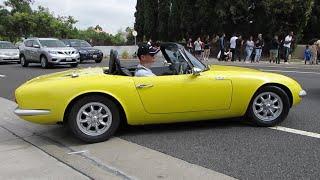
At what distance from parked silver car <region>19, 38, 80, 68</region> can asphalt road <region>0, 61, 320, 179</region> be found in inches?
651

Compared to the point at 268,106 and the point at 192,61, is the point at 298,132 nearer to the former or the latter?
the point at 268,106

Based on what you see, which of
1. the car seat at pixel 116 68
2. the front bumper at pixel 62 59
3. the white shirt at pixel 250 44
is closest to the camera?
the car seat at pixel 116 68

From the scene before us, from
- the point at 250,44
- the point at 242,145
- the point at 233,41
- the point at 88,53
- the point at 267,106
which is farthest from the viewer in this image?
the point at 88,53

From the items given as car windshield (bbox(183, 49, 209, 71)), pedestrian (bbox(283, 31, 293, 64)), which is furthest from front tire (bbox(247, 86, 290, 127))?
pedestrian (bbox(283, 31, 293, 64))

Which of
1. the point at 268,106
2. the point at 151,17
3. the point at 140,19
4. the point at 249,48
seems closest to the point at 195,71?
the point at 268,106

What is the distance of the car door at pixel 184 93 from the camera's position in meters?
6.75

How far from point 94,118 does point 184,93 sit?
1.23m

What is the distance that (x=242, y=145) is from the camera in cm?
627

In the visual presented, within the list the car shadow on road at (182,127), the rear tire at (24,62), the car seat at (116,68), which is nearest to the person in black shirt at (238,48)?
the rear tire at (24,62)

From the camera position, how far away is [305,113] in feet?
27.7

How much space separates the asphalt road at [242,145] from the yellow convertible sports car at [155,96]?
25 centimetres

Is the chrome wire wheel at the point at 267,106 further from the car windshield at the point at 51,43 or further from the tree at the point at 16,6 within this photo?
the tree at the point at 16,6

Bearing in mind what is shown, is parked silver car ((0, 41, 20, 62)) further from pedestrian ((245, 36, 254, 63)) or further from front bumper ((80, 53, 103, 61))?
pedestrian ((245, 36, 254, 63))

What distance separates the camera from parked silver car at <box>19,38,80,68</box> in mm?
23438
